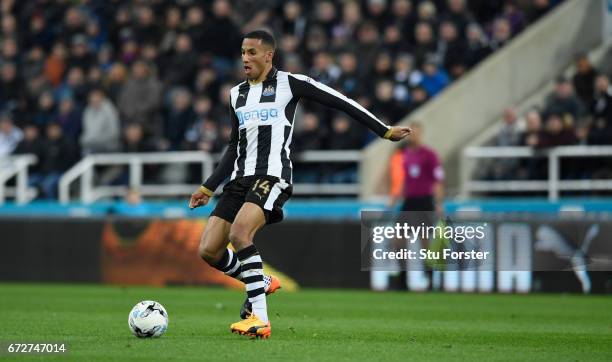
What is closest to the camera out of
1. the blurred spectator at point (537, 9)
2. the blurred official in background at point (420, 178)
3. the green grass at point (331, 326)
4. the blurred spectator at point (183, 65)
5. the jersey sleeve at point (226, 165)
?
the green grass at point (331, 326)

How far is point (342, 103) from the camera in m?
9.53

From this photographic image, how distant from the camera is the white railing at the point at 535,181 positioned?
1747cm

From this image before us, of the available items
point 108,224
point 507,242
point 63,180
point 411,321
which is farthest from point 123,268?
point 411,321

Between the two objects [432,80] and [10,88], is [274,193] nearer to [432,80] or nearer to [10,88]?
[432,80]

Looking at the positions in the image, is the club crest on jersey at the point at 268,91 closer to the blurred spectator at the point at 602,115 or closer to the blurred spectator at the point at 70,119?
the blurred spectator at the point at 602,115

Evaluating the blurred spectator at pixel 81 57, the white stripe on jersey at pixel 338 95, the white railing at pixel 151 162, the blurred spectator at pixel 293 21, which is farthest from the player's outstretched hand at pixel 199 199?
the blurred spectator at pixel 81 57

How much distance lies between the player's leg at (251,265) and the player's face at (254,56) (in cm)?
109

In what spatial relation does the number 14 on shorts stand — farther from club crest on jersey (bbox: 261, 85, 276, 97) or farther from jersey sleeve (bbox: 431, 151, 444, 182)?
jersey sleeve (bbox: 431, 151, 444, 182)

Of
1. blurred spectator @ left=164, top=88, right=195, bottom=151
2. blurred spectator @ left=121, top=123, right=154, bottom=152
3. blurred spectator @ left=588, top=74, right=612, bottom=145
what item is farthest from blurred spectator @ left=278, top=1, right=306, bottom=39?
blurred spectator @ left=588, top=74, right=612, bottom=145

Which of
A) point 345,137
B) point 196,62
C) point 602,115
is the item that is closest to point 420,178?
point 345,137

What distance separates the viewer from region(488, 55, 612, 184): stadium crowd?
1773cm

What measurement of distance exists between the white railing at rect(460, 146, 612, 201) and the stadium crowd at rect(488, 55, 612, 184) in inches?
4.7

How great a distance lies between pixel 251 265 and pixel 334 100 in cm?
149

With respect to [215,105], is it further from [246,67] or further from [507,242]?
[246,67]
